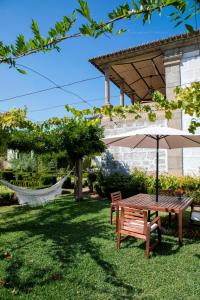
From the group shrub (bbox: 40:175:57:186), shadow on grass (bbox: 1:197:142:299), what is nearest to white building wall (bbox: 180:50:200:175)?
shadow on grass (bbox: 1:197:142:299)

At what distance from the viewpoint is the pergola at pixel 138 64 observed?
10.8 m

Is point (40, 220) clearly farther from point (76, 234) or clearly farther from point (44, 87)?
point (44, 87)

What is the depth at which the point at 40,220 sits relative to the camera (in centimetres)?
661

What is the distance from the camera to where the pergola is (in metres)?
10.8

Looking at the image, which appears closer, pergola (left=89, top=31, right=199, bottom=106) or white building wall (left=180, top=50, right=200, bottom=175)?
white building wall (left=180, top=50, right=200, bottom=175)

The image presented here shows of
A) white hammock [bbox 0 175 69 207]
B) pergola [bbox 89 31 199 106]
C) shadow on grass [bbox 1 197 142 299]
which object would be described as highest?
pergola [bbox 89 31 199 106]

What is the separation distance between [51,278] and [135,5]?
319 centimetres

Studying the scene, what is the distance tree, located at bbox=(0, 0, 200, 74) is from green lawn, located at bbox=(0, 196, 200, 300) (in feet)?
8.48

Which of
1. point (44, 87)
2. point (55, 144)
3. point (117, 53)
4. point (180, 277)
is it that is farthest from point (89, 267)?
point (44, 87)

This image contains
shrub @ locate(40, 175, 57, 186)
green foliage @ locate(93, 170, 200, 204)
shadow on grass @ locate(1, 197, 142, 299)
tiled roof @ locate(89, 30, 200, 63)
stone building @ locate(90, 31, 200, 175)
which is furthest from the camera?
shrub @ locate(40, 175, 57, 186)

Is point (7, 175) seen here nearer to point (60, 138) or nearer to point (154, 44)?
point (60, 138)

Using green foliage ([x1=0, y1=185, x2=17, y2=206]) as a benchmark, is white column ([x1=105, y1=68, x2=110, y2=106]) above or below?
above

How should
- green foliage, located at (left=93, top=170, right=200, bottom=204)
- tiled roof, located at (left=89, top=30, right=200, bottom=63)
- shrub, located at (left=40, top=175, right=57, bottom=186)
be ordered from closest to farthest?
1. green foliage, located at (left=93, top=170, right=200, bottom=204)
2. tiled roof, located at (left=89, top=30, right=200, bottom=63)
3. shrub, located at (left=40, top=175, right=57, bottom=186)

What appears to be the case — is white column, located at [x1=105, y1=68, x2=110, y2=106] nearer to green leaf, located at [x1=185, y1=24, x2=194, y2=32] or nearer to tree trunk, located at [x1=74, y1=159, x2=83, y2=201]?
tree trunk, located at [x1=74, y1=159, x2=83, y2=201]
